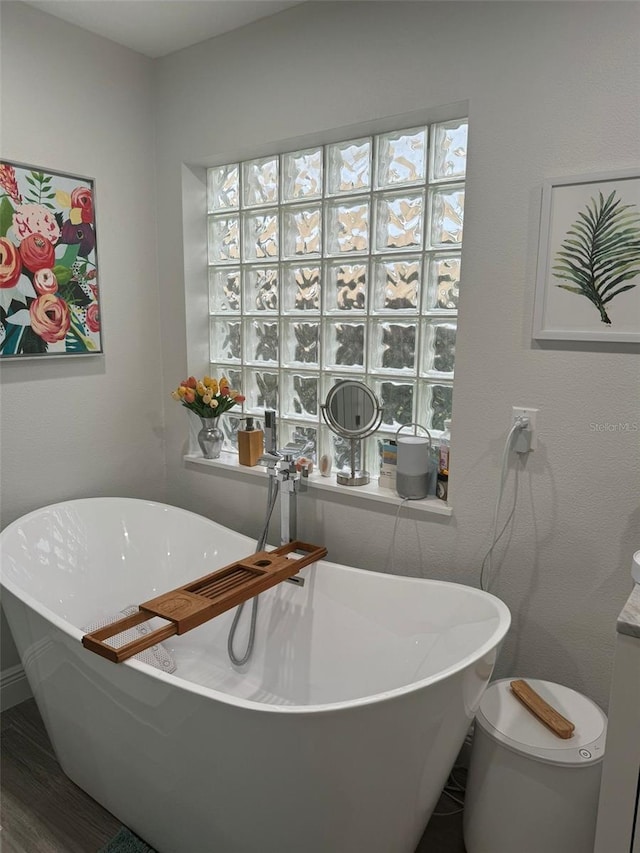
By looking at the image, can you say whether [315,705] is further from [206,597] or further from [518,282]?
[518,282]

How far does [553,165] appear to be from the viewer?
1.62 m

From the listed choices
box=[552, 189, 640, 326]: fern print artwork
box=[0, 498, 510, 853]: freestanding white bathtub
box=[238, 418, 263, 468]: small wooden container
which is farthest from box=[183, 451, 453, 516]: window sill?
box=[552, 189, 640, 326]: fern print artwork

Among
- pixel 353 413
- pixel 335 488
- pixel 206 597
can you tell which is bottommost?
pixel 206 597

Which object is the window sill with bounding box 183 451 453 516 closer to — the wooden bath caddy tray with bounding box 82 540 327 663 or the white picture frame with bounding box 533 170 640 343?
the wooden bath caddy tray with bounding box 82 540 327 663

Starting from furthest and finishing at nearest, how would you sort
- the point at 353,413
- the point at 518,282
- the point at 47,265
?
the point at 47,265 < the point at 353,413 < the point at 518,282

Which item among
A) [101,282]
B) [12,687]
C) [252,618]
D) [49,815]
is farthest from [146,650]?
[101,282]

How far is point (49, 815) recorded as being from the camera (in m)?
1.77

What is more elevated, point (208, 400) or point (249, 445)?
point (208, 400)

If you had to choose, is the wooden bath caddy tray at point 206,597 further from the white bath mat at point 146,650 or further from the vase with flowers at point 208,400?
the vase with flowers at point 208,400

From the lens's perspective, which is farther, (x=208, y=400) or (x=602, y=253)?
(x=208, y=400)

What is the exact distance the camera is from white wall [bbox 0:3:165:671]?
216 centimetres

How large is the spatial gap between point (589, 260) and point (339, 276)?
0.93m

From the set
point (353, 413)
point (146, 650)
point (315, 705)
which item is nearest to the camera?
point (315, 705)

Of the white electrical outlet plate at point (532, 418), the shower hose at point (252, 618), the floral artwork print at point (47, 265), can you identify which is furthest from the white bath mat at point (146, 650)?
the white electrical outlet plate at point (532, 418)
